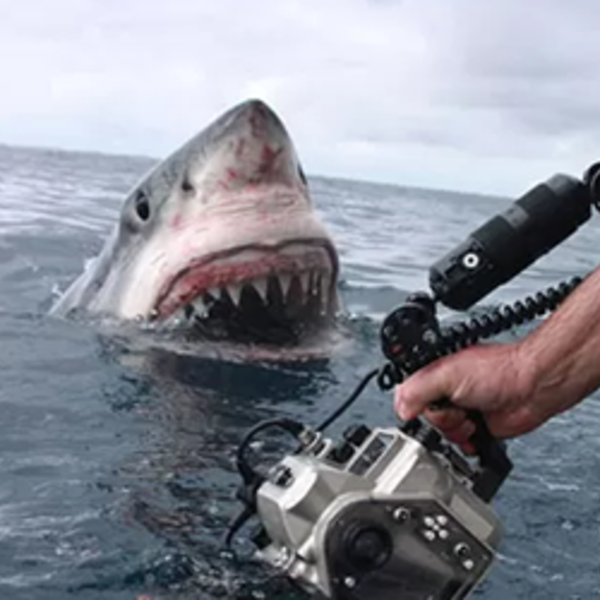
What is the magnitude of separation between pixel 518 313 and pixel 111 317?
346cm

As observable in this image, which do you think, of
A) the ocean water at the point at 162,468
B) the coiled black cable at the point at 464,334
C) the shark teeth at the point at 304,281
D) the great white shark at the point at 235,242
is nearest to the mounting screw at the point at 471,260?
the coiled black cable at the point at 464,334

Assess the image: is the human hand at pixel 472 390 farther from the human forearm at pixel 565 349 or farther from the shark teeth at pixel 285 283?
the shark teeth at pixel 285 283

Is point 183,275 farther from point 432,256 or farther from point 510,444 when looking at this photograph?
point 432,256

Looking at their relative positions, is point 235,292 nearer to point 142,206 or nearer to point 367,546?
point 142,206

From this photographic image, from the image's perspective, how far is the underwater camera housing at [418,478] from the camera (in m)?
2.09

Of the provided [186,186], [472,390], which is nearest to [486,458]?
[472,390]

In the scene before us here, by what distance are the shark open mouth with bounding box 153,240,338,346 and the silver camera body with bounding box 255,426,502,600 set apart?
271 centimetres

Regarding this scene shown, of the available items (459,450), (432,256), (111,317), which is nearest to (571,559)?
(459,450)

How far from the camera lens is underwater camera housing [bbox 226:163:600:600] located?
6.86 ft

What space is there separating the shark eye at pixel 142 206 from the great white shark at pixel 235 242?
0.02m

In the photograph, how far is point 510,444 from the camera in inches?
177

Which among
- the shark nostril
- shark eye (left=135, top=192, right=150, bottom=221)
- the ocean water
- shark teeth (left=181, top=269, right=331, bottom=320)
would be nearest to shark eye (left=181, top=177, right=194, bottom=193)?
the shark nostril

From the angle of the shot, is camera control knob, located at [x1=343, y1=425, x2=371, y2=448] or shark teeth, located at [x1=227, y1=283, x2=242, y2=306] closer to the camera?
camera control knob, located at [x1=343, y1=425, x2=371, y2=448]

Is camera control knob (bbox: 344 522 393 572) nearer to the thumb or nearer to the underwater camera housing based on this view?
the underwater camera housing
